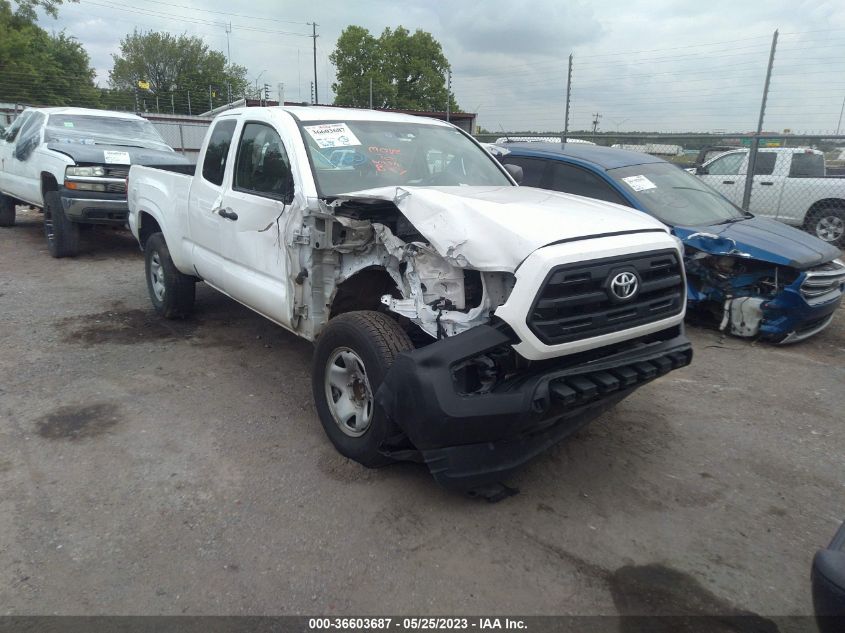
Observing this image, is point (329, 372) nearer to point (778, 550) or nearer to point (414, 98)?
point (778, 550)

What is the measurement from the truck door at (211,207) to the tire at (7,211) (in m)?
8.10

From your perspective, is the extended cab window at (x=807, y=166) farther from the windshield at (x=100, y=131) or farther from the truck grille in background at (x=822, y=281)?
the windshield at (x=100, y=131)

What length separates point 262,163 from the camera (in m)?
4.25

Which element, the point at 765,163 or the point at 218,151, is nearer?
the point at 218,151

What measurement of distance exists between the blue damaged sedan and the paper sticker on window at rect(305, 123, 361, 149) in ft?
10.1

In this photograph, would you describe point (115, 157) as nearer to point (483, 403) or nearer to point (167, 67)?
point (483, 403)

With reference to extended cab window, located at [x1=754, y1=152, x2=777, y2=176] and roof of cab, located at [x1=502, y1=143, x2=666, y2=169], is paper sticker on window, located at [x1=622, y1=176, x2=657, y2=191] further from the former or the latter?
extended cab window, located at [x1=754, y1=152, x2=777, y2=176]

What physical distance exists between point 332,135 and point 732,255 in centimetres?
371

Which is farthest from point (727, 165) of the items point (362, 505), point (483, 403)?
point (362, 505)

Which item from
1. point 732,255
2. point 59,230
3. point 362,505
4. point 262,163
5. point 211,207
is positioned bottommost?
point 362,505

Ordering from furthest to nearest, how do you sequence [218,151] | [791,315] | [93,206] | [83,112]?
[83,112]
[93,206]
[791,315]
[218,151]

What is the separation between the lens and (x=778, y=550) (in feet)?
9.40

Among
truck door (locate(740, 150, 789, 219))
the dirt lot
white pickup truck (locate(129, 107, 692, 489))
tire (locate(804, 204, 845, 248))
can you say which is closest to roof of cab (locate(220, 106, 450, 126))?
white pickup truck (locate(129, 107, 692, 489))

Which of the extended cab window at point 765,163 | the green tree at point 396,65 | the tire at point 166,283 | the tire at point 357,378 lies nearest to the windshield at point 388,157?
the tire at point 357,378
